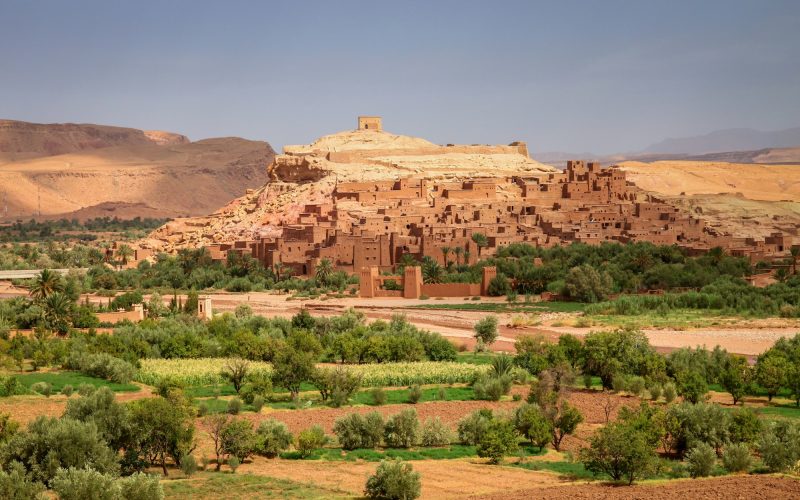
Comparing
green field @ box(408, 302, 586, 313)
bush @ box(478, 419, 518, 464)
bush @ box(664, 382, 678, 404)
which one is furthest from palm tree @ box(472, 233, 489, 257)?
bush @ box(478, 419, 518, 464)

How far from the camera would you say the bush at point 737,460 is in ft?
63.4

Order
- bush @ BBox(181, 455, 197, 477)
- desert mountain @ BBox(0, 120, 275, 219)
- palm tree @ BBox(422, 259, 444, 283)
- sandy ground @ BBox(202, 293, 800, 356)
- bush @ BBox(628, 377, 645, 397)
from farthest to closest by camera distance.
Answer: desert mountain @ BBox(0, 120, 275, 219), palm tree @ BBox(422, 259, 444, 283), sandy ground @ BBox(202, 293, 800, 356), bush @ BBox(628, 377, 645, 397), bush @ BBox(181, 455, 197, 477)

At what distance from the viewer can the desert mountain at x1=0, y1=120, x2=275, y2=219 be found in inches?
5487

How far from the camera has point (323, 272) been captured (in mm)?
55000

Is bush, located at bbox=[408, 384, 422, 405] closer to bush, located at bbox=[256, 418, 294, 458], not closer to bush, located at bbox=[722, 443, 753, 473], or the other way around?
bush, located at bbox=[256, 418, 294, 458]

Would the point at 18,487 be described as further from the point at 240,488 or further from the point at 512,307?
the point at 512,307

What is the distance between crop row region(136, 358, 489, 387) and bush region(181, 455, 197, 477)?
9.47 meters

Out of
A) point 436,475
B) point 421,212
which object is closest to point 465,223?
point 421,212

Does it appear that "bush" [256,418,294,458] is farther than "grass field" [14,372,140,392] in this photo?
No

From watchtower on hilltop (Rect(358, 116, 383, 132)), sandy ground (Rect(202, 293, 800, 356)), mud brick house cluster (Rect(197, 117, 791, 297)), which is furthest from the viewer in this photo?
watchtower on hilltop (Rect(358, 116, 383, 132))

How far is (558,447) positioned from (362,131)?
69274 millimetres

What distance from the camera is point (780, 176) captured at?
107m

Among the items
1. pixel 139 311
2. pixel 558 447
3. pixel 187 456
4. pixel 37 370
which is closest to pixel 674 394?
pixel 558 447

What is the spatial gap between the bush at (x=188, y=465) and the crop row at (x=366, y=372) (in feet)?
31.1
